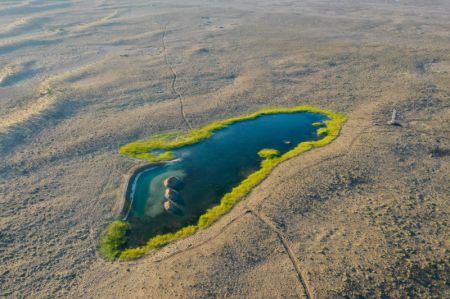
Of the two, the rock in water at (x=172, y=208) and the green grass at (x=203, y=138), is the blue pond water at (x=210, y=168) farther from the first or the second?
the green grass at (x=203, y=138)

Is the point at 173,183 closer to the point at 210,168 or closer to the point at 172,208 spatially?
the point at 172,208

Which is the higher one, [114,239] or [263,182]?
[263,182]

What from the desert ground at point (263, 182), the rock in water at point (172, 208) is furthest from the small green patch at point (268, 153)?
the rock in water at point (172, 208)

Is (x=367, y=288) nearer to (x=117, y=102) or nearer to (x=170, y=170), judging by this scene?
(x=170, y=170)

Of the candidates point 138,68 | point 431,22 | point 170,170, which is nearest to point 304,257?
point 170,170

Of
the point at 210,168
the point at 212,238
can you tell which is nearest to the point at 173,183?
the point at 210,168

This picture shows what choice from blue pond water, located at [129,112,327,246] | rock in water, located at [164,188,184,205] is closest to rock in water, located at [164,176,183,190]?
blue pond water, located at [129,112,327,246]

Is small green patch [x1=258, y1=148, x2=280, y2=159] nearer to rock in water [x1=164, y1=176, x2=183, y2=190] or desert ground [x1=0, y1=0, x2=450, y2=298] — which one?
desert ground [x1=0, y1=0, x2=450, y2=298]
